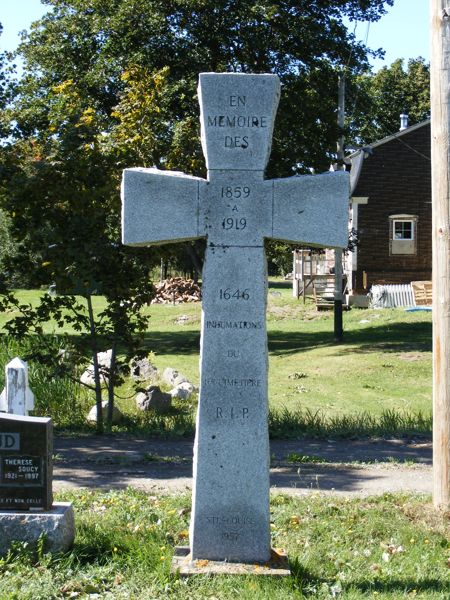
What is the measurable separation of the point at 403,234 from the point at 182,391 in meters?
26.0

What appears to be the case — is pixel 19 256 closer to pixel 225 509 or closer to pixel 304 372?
pixel 225 509

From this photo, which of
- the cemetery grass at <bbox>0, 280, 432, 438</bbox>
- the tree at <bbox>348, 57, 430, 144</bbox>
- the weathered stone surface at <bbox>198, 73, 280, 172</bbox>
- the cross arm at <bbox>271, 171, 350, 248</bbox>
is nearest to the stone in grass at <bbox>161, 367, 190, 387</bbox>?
the cemetery grass at <bbox>0, 280, 432, 438</bbox>

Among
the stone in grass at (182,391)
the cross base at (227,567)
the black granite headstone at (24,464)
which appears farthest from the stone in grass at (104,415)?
the cross base at (227,567)

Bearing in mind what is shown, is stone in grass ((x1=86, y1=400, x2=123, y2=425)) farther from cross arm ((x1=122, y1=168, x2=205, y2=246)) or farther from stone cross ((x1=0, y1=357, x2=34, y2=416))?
cross arm ((x1=122, y1=168, x2=205, y2=246))

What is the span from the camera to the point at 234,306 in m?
5.22

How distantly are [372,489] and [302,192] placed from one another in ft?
10.5

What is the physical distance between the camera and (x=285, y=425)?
11023mm

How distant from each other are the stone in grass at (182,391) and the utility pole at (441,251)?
8072mm

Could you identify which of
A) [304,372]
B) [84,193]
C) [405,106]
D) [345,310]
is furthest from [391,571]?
[405,106]

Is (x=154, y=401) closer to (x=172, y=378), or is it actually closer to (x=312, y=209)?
(x=172, y=378)

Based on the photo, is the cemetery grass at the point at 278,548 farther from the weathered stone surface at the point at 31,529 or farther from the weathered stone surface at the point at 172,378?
the weathered stone surface at the point at 172,378

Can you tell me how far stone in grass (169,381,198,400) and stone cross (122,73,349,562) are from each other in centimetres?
896

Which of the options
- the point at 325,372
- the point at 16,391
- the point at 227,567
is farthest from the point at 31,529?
the point at 325,372

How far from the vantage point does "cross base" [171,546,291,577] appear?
5074 mm
